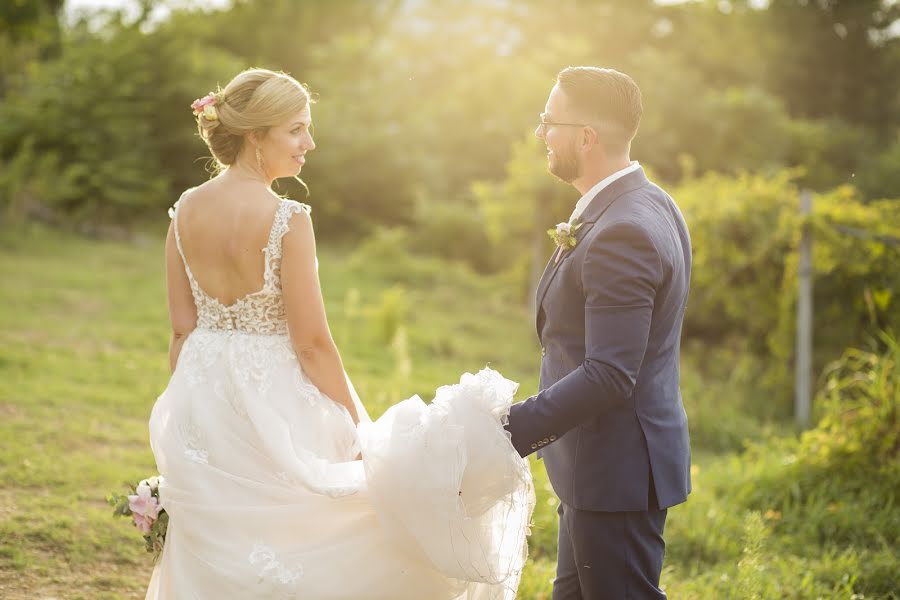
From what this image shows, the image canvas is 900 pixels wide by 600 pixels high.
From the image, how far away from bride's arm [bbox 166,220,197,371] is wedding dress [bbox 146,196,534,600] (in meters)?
0.06

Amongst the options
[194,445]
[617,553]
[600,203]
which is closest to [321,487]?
[194,445]

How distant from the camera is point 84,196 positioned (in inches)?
707

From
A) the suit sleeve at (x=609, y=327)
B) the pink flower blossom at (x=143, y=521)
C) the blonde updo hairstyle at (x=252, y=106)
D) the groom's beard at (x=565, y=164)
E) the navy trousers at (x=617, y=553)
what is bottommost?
the navy trousers at (x=617, y=553)

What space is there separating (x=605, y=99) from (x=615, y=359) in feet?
2.50

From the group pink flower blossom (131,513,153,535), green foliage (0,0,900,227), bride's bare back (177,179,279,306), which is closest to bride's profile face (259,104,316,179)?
bride's bare back (177,179,279,306)

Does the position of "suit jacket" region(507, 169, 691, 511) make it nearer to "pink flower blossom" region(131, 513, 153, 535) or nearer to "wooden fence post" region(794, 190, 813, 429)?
"pink flower blossom" region(131, 513, 153, 535)

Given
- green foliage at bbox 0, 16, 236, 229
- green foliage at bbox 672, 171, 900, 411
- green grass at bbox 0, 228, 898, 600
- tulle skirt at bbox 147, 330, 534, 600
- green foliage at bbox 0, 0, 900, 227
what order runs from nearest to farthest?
1. tulle skirt at bbox 147, 330, 534, 600
2. green grass at bbox 0, 228, 898, 600
3. green foliage at bbox 672, 171, 900, 411
4. green foliage at bbox 0, 16, 236, 229
5. green foliage at bbox 0, 0, 900, 227

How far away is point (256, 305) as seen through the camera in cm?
289

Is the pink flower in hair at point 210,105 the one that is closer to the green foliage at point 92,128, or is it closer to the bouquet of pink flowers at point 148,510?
the bouquet of pink flowers at point 148,510

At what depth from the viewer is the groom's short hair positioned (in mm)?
2539

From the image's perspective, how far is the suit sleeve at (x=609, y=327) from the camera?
232 cm

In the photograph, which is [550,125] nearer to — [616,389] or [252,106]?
[616,389]

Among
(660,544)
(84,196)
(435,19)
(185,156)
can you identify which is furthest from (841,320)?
(435,19)

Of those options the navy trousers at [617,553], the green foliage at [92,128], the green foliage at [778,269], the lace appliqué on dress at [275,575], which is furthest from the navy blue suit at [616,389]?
the green foliage at [92,128]
